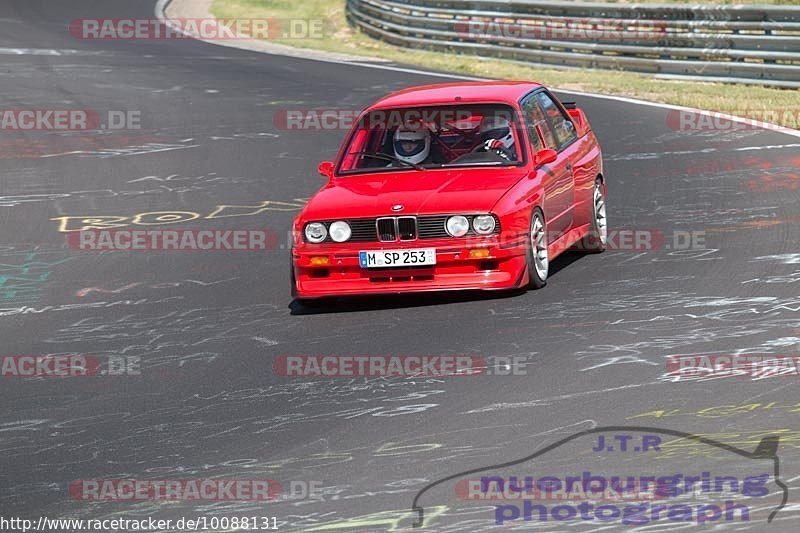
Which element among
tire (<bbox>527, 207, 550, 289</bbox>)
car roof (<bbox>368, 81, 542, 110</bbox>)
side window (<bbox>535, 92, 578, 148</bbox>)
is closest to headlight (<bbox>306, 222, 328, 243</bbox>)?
tire (<bbox>527, 207, 550, 289</bbox>)

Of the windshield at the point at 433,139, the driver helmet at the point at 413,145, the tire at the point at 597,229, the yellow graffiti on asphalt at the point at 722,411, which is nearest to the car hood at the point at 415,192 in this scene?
the windshield at the point at 433,139

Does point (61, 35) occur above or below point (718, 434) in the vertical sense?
above

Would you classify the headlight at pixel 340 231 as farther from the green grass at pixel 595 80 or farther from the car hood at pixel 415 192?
the green grass at pixel 595 80

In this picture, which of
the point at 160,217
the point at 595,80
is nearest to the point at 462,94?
the point at 160,217

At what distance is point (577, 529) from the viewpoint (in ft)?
18.5

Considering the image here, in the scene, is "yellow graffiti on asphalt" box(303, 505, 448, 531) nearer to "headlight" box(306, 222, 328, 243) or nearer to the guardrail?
"headlight" box(306, 222, 328, 243)

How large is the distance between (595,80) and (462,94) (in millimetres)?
12448

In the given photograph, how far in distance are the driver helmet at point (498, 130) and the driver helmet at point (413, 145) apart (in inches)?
16.7

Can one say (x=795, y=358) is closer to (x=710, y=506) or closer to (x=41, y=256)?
(x=710, y=506)

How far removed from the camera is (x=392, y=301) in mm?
10461

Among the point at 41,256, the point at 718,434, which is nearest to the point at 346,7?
the point at 41,256

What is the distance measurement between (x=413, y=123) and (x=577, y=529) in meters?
6.00

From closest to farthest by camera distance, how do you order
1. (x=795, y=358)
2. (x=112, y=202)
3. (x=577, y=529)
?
(x=577, y=529), (x=795, y=358), (x=112, y=202)

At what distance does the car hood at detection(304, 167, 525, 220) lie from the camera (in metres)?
10.1
